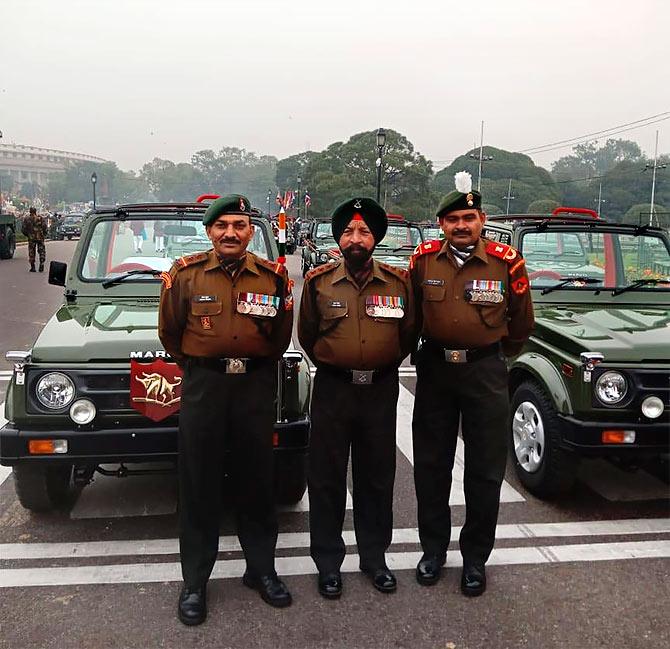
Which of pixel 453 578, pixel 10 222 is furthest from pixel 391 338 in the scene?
pixel 10 222

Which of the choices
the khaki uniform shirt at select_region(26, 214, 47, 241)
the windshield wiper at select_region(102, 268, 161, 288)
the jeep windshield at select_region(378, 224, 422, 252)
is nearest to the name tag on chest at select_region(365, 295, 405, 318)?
the windshield wiper at select_region(102, 268, 161, 288)

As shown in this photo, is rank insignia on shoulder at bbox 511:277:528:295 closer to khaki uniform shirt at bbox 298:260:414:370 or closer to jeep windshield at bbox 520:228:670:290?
khaki uniform shirt at bbox 298:260:414:370

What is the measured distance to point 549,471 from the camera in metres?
4.48

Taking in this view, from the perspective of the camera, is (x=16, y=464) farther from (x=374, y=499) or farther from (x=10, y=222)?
(x=10, y=222)

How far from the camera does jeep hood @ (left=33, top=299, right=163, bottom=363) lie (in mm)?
3805

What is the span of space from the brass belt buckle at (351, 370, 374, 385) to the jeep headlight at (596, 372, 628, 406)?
5.35ft

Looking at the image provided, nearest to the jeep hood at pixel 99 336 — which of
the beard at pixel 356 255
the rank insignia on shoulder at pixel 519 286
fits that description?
the beard at pixel 356 255

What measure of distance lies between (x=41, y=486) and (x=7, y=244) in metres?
24.4

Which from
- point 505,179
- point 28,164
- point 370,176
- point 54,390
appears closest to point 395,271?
point 54,390

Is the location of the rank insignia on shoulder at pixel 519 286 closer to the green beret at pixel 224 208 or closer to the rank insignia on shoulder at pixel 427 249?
the rank insignia on shoulder at pixel 427 249

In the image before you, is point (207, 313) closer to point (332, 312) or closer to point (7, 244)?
point (332, 312)

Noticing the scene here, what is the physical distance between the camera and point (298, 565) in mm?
3771

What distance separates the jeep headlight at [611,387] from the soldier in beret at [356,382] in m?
1.39

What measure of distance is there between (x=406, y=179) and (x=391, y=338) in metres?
69.9
